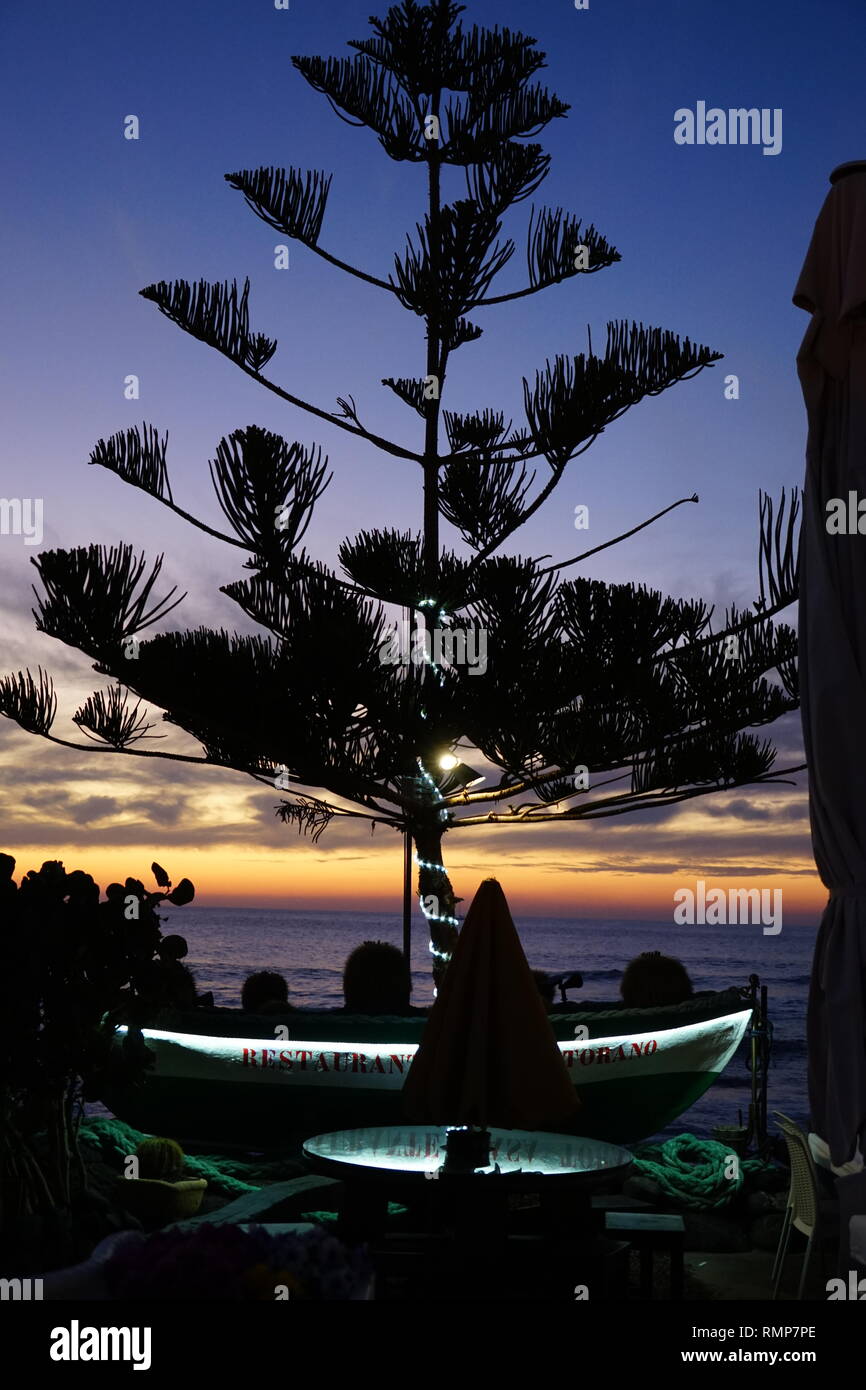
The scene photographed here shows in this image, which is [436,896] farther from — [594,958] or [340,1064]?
[594,958]

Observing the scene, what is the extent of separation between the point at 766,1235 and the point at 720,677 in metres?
3.11

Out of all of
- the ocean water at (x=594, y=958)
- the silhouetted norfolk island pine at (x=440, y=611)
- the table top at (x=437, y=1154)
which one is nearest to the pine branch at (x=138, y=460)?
the silhouetted norfolk island pine at (x=440, y=611)

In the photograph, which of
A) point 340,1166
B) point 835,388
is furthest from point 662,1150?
point 835,388

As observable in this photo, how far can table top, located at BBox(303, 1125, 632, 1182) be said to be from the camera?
3.42m

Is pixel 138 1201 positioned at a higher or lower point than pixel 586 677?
lower

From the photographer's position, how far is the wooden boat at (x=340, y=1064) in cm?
630

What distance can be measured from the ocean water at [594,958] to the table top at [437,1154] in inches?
504

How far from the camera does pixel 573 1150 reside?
3.92m

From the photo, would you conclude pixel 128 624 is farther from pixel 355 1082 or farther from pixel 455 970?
pixel 455 970

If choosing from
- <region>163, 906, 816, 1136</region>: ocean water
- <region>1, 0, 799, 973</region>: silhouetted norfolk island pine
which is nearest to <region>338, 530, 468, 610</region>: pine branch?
<region>1, 0, 799, 973</region>: silhouetted norfolk island pine

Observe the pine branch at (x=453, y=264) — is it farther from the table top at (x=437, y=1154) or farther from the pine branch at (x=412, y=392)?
the table top at (x=437, y=1154)

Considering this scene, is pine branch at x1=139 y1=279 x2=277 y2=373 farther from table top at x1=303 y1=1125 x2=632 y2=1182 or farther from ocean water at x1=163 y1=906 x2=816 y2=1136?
ocean water at x1=163 y1=906 x2=816 y2=1136

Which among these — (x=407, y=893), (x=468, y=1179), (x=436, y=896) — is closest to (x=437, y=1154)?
(x=468, y=1179)

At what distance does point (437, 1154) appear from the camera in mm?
3867
